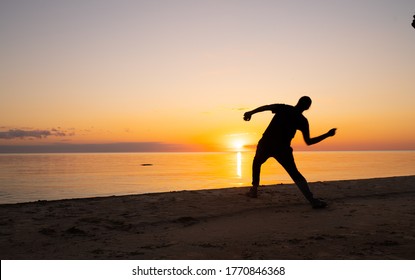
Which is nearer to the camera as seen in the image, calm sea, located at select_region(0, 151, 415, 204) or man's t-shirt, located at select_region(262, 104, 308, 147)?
man's t-shirt, located at select_region(262, 104, 308, 147)

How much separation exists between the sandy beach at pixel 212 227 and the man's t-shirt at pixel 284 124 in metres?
1.44

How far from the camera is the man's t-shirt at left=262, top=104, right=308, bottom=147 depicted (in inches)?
272

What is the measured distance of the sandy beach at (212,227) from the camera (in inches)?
177

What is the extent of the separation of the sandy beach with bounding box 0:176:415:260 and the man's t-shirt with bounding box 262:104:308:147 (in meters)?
1.44

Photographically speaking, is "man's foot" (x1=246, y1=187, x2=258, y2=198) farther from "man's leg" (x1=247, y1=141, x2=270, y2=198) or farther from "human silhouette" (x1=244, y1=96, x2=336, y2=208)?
"human silhouette" (x1=244, y1=96, x2=336, y2=208)

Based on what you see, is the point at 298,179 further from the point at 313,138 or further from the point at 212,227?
the point at 212,227

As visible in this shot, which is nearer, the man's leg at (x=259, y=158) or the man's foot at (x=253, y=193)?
the man's leg at (x=259, y=158)

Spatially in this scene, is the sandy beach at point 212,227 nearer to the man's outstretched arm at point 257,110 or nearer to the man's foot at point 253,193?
the man's foot at point 253,193

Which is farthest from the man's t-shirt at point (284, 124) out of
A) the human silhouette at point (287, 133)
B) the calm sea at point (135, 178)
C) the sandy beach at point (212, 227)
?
the calm sea at point (135, 178)

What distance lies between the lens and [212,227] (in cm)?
588

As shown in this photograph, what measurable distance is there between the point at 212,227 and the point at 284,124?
2.53m

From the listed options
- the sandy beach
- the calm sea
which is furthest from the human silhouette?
the calm sea

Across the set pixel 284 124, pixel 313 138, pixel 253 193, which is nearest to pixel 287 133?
pixel 284 124

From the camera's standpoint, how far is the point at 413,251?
4.32 meters
